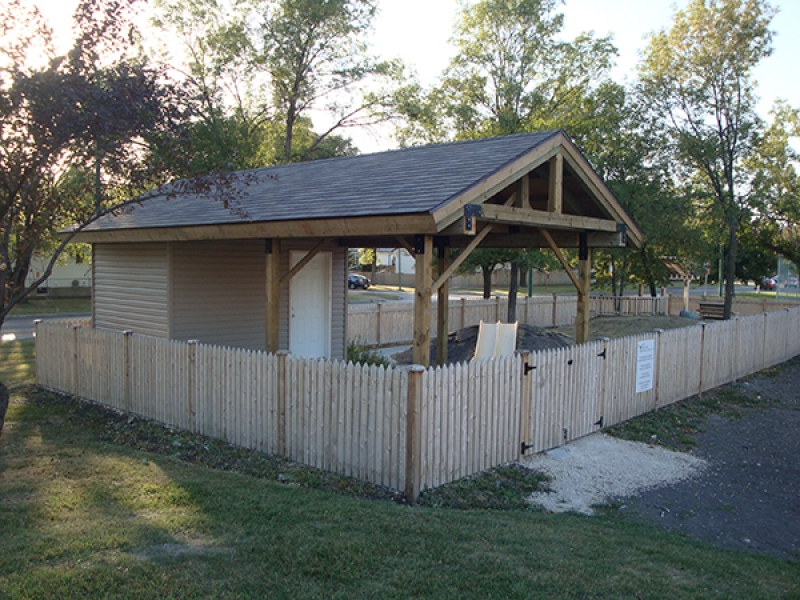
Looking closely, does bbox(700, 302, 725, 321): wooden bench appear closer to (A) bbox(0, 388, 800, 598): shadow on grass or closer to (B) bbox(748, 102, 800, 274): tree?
(B) bbox(748, 102, 800, 274): tree

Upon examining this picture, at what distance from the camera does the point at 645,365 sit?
11.1 meters

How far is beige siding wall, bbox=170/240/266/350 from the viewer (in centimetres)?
1159

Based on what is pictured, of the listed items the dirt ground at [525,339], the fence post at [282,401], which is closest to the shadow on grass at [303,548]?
the fence post at [282,401]

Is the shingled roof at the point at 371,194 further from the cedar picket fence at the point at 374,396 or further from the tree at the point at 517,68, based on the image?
the tree at the point at 517,68

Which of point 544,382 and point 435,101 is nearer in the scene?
point 544,382

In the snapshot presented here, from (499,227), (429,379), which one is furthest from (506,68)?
(429,379)

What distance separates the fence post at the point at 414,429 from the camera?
671cm

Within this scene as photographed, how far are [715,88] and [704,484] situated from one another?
19.1 m

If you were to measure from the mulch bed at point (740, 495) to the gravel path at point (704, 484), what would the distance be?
0.01 metres

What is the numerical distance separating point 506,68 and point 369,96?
1024 cm

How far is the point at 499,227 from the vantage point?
11805 millimetres

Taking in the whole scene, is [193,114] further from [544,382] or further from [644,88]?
[644,88]

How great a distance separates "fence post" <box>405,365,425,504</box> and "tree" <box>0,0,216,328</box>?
3765mm

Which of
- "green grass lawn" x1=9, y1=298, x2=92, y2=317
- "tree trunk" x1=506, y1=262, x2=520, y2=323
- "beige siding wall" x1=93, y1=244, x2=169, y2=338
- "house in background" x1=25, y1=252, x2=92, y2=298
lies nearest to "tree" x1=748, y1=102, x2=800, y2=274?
"tree trunk" x1=506, y1=262, x2=520, y2=323
